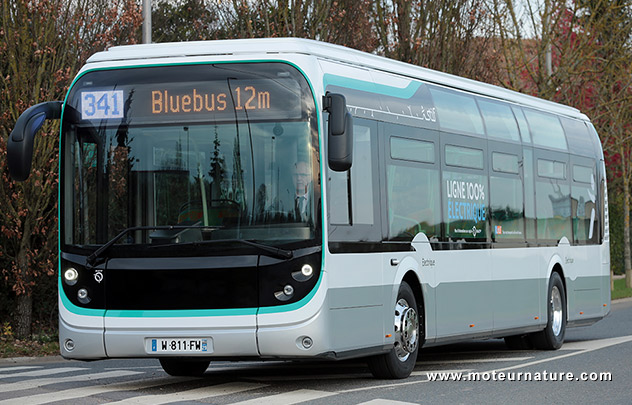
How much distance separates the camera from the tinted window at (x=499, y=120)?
15562 millimetres

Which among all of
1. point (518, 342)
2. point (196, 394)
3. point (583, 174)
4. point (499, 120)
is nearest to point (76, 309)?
point (196, 394)

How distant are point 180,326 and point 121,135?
1.93 m

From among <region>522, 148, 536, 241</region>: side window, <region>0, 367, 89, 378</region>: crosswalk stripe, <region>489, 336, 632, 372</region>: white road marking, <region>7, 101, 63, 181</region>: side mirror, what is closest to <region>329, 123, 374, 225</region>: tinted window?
<region>7, 101, 63, 181</region>: side mirror

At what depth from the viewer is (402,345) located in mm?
12711

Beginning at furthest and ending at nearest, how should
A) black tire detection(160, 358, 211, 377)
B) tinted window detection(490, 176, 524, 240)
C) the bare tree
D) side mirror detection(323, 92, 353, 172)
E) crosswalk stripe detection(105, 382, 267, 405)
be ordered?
the bare tree
tinted window detection(490, 176, 524, 240)
black tire detection(160, 358, 211, 377)
side mirror detection(323, 92, 353, 172)
crosswalk stripe detection(105, 382, 267, 405)

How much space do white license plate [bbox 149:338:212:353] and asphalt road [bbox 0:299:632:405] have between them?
0.42 meters

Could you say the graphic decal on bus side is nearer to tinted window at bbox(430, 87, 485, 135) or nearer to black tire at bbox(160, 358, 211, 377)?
tinted window at bbox(430, 87, 485, 135)

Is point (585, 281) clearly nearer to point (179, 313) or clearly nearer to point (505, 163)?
point (505, 163)

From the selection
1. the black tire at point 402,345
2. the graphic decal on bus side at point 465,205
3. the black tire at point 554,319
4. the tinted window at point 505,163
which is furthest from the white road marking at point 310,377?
the black tire at point 554,319

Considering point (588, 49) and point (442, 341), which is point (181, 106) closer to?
point (442, 341)

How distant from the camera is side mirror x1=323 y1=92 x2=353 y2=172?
10.9 m

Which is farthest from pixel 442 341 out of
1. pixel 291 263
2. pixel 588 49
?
pixel 588 49

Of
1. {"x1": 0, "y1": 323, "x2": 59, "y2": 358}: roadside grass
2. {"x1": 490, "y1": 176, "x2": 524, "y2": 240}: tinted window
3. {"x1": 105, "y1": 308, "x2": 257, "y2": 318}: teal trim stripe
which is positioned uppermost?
{"x1": 490, "y1": 176, "x2": 524, "y2": 240}: tinted window

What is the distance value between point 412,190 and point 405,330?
5.07 feet
